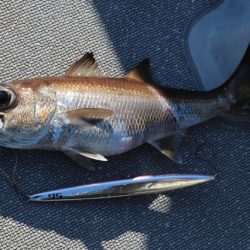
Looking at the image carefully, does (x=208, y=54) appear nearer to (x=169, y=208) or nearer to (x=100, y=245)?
(x=169, y=208)

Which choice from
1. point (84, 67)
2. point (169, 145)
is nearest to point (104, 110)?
point (84, 67)

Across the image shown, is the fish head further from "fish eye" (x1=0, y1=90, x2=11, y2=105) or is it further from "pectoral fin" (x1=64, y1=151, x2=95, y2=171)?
"pectoral fin" (x1=64, y1=151, x2=95, y2=171)

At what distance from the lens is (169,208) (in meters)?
1.98

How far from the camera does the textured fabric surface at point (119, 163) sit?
6.16 feet

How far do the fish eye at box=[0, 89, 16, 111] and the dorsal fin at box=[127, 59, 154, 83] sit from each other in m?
0.46

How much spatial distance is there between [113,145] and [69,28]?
532 millimetres

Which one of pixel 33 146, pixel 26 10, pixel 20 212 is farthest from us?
pixel 26 10

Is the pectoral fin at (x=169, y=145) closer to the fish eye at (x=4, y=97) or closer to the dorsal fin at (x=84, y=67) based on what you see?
the dorsal fin at (x=84, y=67)

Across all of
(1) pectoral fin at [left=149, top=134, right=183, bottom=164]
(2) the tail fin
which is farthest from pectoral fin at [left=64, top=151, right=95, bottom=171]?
(2) the tail fin

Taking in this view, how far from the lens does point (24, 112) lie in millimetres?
1643

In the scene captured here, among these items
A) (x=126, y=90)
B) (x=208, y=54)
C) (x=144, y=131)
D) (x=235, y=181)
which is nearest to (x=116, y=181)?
(x=144, y=131)

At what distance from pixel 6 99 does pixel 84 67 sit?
0.34 metres

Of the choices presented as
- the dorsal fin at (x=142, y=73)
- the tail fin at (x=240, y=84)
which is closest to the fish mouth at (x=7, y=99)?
the dorsal fin at (x=142, y=73)

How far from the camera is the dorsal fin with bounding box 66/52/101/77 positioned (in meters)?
1.81
